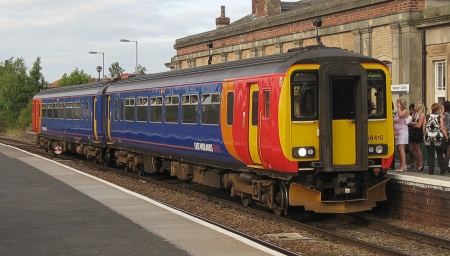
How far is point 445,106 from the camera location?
16.3 metres

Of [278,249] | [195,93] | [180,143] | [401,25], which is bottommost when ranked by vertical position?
[278,249]

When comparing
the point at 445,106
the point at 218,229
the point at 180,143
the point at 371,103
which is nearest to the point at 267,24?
the point at 180,143

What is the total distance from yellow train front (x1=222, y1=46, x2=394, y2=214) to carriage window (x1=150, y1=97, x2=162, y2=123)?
6914mm

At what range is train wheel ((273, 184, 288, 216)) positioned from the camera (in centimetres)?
1393

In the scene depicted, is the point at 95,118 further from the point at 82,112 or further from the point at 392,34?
the point at 392,34

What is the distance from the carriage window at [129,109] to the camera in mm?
23656

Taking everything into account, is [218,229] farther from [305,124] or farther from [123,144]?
[123,144]

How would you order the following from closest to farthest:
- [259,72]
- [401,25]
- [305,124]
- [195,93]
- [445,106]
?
[305,124] → [259,72] → [445,106] → [195,93] → [401,25]

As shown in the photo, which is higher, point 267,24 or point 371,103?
point 267,24

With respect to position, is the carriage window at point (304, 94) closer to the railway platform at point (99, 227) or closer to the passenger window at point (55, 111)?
the railway platform at point (99, 227)

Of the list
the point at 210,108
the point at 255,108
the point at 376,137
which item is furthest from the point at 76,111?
the point at 376,137

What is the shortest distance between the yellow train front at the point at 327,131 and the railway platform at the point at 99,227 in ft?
6.63

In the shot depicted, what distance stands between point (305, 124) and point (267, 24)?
1971 centimetres

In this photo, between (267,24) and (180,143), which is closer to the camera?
(180,143)
